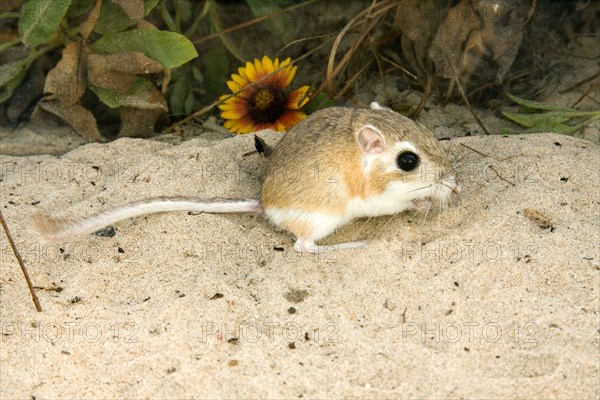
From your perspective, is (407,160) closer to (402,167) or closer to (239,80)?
(402,167)

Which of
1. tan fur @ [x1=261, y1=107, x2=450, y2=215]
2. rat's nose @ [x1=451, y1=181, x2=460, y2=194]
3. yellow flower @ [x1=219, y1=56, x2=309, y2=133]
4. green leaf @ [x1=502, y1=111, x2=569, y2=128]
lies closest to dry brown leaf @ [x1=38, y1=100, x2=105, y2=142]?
yellow flower @ [x1=219, y1=56, x2=309, y2=133]

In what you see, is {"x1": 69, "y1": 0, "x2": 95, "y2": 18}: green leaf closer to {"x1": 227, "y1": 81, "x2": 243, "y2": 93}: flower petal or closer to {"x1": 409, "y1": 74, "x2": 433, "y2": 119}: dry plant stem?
{"x1": 227, "y1": 81, "x2": 243, "y2": 93}: flower petal

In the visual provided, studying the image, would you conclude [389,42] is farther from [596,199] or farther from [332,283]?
[332,283]

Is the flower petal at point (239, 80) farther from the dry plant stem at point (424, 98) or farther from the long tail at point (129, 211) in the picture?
the long tail at point (129, 211)

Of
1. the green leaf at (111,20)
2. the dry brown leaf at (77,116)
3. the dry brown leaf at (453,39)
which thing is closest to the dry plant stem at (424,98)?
the dry brown leaf at (453,39)

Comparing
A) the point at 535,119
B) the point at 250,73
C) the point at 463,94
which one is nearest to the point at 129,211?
the point at 250,73
